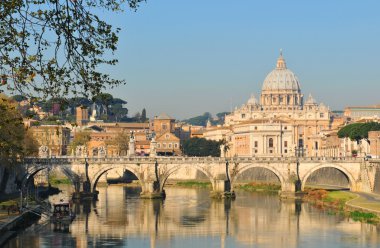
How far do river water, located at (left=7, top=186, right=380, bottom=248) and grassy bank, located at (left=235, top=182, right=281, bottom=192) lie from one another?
677 inches

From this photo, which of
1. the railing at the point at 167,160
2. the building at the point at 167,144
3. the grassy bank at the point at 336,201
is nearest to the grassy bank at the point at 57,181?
the railing at the point at 167,160

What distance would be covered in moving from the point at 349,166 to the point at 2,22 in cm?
7235

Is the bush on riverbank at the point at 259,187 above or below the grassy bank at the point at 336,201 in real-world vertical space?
above

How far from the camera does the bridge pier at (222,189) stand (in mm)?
90188

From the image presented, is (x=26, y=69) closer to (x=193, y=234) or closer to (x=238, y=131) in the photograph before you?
(x=193, y=234)

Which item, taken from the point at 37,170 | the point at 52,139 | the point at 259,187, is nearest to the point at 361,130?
the point at 259,187

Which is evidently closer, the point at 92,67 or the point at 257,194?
the point at 92,67

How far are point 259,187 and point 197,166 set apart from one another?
17180mm

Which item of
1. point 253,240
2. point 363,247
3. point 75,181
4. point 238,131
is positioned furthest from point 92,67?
point 238,131

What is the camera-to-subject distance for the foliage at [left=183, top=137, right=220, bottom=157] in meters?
162

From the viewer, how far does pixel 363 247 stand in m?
50.6

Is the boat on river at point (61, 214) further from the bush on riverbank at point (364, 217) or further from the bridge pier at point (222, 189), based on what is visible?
the bridge pier at point (222, 189)

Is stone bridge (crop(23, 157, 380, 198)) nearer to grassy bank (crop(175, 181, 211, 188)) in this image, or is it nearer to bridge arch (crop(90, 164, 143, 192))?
bridge arch (crop(90, 164, 143, 192))

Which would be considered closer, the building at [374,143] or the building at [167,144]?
the building at [374,143]
